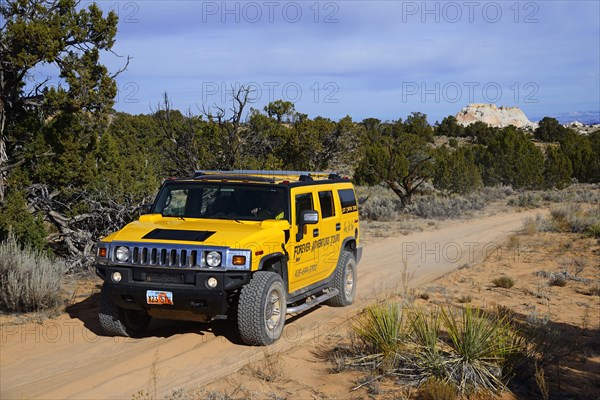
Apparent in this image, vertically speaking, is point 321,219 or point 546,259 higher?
point 321,219

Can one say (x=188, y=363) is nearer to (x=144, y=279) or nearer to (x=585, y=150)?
(x=144, y=279)

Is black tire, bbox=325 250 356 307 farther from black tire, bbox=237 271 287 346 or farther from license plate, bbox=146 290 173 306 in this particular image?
license plate, bbox=146 290 173 306

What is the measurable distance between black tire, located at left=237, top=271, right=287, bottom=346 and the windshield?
1.05 meters

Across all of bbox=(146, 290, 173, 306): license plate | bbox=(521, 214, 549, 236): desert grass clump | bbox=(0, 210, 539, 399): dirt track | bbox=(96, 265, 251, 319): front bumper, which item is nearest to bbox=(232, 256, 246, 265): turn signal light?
bbox=(96, 265, 251, 319): front bumper

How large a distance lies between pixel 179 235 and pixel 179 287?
661mm

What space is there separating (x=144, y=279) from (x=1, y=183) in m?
6.02

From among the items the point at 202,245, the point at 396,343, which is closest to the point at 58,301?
the point at 202,245

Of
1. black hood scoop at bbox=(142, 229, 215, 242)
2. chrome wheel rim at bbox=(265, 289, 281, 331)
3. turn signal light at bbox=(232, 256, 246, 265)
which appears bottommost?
chrome wheel rim at bbox=(265, 289, 281, 331)

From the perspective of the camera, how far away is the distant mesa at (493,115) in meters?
124

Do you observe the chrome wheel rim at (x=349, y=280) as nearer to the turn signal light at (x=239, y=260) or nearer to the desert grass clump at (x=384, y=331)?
the desert grass clump at (x=384, y=331)

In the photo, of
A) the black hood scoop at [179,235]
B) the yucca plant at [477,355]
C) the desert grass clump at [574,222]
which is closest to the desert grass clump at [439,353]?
the yucca plant at [477,355]

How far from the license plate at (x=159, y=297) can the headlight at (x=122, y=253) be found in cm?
53

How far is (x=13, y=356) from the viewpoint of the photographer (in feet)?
23.9

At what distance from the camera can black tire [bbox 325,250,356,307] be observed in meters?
9.77
